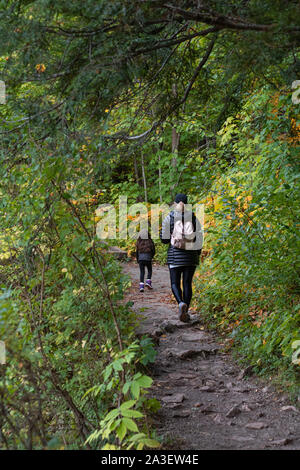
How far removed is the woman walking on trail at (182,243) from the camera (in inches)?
326

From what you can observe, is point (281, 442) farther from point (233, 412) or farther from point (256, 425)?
point (233, 412)

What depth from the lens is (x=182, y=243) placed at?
8.23 meters

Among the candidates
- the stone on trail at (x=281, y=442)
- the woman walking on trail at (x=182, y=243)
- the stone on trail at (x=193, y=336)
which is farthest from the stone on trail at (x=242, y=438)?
the woman walking on trail at (x=182, y=243)

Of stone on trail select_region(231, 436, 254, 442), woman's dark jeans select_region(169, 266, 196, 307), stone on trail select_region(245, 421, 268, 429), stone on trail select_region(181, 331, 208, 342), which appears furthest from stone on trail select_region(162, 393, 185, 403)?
woman's dark jeans select_region(169, 266, 196, 307)

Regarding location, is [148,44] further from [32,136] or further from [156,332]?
[156,332]

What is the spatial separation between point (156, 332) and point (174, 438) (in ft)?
11.4

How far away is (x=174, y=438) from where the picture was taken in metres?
4.23

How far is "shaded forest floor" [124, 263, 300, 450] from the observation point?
14.4 feet

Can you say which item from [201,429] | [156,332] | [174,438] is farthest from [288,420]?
[156,332]

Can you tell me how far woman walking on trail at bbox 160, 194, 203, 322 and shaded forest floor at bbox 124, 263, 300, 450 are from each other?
651mm

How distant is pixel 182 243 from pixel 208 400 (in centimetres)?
321

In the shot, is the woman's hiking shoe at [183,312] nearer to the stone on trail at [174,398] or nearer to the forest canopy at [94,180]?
the forest canopy at [94,180]

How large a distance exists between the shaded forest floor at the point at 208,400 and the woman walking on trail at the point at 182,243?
65 centimetres

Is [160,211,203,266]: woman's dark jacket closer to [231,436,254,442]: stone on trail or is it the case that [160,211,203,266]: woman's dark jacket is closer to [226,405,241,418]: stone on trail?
[226,405,241,418]: stone on trail
